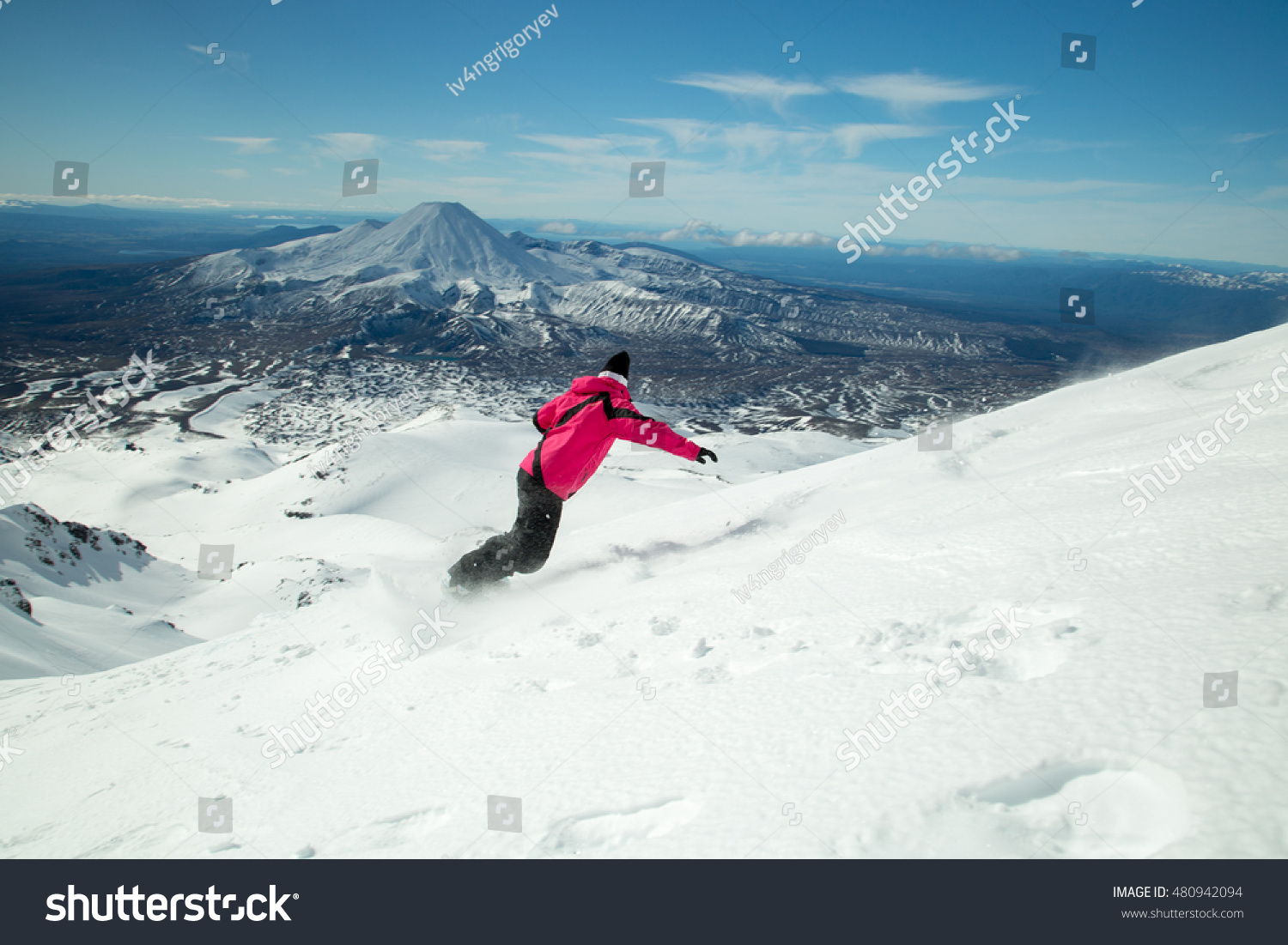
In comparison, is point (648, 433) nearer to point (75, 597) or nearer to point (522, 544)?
point (522, 544)

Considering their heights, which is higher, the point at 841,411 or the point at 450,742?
the point at 841,411

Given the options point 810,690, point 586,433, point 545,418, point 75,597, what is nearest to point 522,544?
point 545,418

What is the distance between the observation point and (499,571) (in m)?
7.90

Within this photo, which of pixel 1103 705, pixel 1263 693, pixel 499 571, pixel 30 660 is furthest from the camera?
pixel 30 660

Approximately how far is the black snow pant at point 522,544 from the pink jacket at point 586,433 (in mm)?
247

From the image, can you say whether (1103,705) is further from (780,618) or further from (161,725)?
(161,725)

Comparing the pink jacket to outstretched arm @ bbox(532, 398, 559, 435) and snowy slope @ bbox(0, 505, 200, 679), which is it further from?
snowy slope @ bbox(0, 505, 200, 679)

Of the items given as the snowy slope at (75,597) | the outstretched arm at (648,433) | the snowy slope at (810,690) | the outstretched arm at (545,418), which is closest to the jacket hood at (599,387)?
the outstretched arm at (648,433)

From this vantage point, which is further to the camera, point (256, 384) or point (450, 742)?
point (256, 384)

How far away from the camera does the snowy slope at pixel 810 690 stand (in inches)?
102

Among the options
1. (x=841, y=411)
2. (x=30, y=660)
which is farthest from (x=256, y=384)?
(x=30, y=660)

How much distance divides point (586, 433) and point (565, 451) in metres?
0.35
